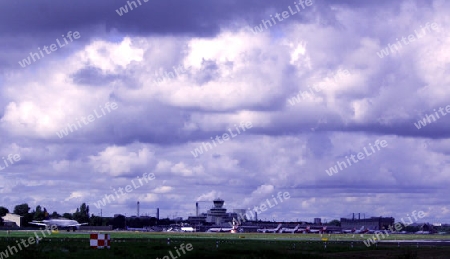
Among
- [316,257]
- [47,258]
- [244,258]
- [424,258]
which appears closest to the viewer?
[47,258]

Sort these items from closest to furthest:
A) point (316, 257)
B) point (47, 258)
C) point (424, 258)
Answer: point (47, 258) → point (316, 257) → point (424, 258)

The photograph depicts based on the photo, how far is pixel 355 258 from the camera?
2050 inches

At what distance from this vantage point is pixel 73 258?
3906 cm

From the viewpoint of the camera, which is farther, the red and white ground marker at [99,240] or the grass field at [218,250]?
the grass field at [218,250]

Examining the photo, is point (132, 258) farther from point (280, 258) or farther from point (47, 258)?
point (280, 258)

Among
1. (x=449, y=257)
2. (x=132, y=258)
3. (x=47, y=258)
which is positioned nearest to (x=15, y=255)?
(x=47, y=258)

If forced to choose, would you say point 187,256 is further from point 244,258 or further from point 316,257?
point 316,257

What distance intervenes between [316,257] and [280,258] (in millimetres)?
3917

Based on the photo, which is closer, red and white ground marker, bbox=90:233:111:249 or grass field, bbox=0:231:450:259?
red and white ground marker, bbox=90:233:111:249

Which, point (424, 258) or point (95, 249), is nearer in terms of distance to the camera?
point (95, 249)

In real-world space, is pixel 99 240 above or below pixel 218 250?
above

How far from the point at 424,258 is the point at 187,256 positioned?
61.7ft

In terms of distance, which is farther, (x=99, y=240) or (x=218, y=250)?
(x=218, y=250)

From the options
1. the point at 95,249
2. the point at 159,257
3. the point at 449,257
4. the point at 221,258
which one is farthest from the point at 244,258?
the point at 449,257
